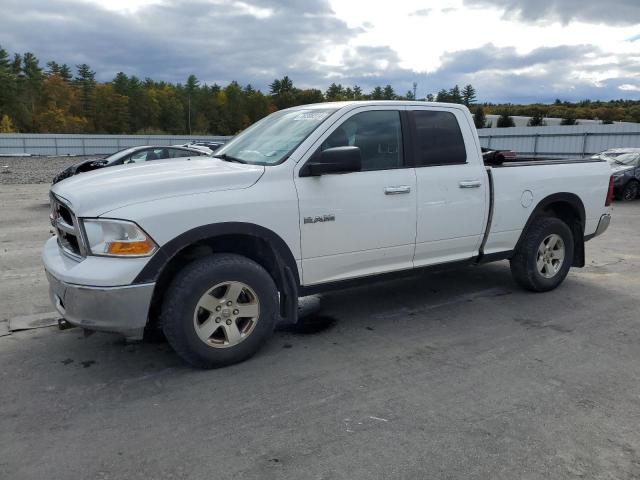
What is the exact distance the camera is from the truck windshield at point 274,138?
4.27 meters

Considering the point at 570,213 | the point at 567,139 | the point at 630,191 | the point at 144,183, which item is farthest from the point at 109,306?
the point at 567,139

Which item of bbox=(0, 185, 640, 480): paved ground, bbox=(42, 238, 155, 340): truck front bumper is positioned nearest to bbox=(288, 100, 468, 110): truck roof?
bbox=(0, 185, 640, 480): paved ground

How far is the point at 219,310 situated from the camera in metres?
3.81

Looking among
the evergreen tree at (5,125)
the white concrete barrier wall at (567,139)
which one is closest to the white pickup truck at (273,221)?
the white concrete barrier wall at (567,139)

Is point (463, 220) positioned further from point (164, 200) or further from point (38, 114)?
point (38, 114)

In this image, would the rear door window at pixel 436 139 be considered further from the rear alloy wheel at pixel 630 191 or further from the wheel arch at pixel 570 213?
the rear alloy wheel at pixel 630 191

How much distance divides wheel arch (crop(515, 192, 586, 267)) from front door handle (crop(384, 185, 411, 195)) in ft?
5.93

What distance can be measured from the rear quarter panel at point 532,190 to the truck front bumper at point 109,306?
11.2 ft

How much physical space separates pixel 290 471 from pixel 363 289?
3.47 meters

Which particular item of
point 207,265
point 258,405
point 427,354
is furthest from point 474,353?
point 207,265

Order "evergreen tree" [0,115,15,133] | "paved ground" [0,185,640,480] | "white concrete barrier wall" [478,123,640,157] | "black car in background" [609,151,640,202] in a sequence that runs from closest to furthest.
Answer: "paved ground" [0,185,640,480] → "black car in background" [609,151,640,202] → "white concrete barrier wall" [478,123,640,157] → "evergreen tree" [0,115,15,133]

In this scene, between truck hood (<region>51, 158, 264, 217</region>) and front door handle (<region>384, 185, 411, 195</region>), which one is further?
front door handle (<region>384, 185, 411, 195</region>)

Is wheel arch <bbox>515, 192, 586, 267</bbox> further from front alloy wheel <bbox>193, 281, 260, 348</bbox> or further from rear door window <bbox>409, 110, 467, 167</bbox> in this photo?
front alloy wheel <bbox>193, 281, 260, 348</bbox>

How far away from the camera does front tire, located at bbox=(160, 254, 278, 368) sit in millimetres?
3621
